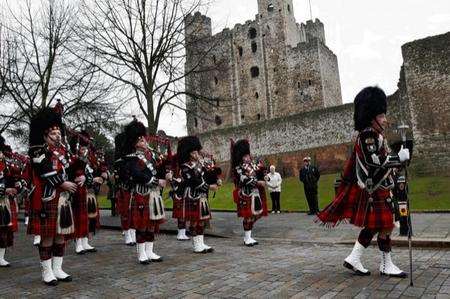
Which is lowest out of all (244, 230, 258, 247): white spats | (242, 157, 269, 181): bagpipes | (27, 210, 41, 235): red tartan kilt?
(244, 230, 258, 247): white spats

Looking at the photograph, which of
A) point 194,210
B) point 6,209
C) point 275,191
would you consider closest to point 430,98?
point 275,191

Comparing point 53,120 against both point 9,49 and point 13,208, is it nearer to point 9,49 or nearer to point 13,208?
point 13,208

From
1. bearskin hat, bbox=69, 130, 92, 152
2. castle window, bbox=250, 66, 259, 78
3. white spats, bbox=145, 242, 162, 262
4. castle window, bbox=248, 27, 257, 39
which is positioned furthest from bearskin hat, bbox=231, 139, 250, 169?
castle window, bbox=248, 27, 257, 39

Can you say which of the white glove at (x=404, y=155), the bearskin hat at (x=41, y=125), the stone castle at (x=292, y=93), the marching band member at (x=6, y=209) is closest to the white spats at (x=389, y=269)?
Result: the white glove at (x=404, y=155)

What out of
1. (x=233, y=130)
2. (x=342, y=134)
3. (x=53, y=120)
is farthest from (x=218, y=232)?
(x=233, y=130)

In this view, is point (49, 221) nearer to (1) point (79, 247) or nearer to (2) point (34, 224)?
(2) point (34, 224)

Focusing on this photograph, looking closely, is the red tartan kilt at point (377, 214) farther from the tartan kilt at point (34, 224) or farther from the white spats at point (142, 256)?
the tartan kilt at point (34, 224)

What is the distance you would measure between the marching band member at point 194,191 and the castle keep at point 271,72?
160 feet

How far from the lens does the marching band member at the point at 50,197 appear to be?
20.6 feet

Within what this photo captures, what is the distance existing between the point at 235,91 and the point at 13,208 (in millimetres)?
55077

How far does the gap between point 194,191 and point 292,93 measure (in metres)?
52.1

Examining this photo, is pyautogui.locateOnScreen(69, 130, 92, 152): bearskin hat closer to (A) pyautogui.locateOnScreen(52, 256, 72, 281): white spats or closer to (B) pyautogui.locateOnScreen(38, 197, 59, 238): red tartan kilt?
(B) pyautogui.locateOnScreen(38, 197, 59, 238): red tartan kilt

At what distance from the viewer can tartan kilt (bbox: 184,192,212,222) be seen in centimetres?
871

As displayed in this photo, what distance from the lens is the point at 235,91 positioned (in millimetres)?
62375
